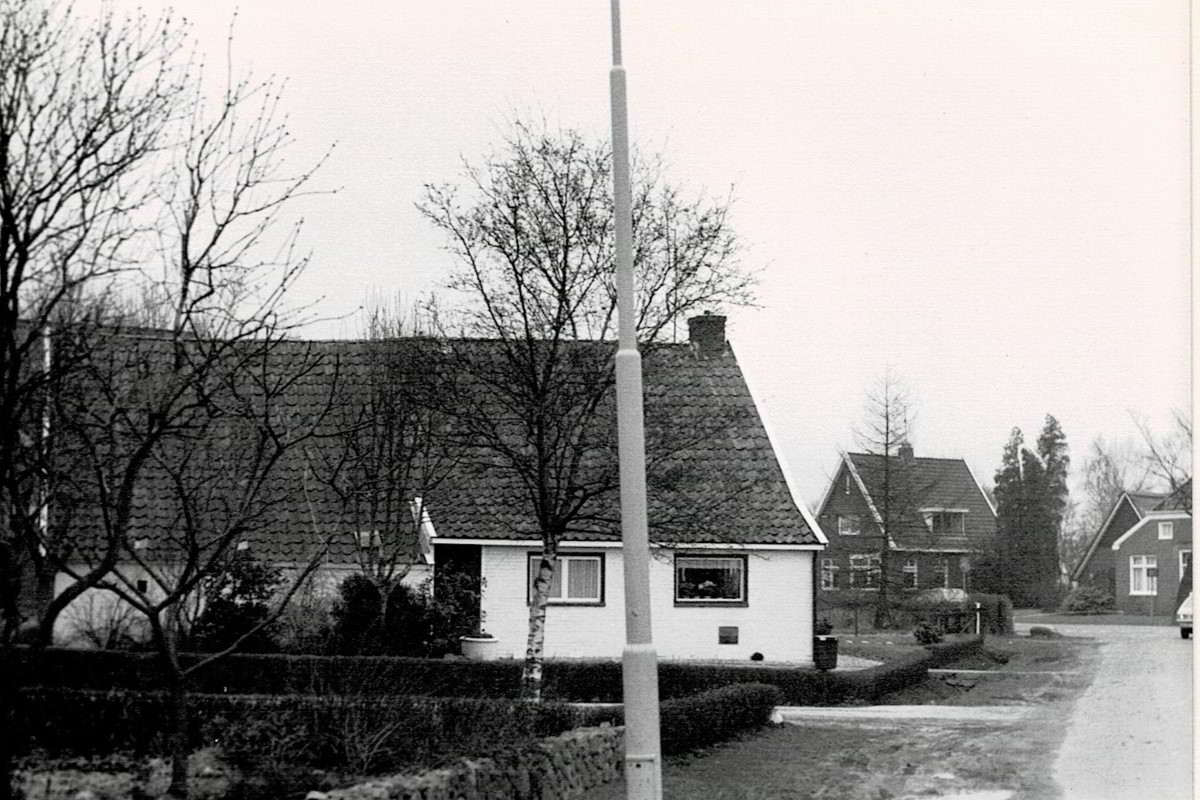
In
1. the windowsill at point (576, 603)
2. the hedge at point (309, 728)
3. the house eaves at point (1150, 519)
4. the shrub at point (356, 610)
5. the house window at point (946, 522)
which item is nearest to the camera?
the hedge at point (309, 728)

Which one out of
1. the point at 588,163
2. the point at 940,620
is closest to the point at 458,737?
the point at 588,163

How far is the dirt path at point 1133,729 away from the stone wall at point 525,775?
16.4 feet

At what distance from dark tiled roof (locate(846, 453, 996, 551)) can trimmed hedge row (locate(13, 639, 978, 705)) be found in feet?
61.8

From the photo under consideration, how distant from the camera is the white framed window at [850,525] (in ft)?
152

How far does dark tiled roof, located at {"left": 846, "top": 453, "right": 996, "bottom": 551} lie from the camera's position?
4288 cm

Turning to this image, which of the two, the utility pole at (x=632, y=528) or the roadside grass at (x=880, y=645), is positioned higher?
the utility pole at (x=632, y=528)

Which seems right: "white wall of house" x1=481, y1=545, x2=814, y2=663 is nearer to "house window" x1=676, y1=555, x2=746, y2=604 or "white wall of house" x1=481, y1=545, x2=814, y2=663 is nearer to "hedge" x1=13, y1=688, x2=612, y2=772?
"house window" x1=676, y1=555, x2=746, y2=604

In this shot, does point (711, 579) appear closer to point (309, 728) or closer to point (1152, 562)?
point (309, 728)

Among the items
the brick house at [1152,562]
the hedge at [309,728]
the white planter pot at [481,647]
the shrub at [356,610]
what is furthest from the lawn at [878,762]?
the shrub at [356,610]

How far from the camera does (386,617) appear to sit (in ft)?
73.8

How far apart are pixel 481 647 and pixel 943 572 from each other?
26.8 m

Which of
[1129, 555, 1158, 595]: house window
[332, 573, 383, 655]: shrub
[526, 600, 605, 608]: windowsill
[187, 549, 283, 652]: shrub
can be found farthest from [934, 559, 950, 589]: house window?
[187, 549, 283, 652]: shrub

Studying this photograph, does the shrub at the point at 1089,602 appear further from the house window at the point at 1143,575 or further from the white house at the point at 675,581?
the white house at the point at 675,581

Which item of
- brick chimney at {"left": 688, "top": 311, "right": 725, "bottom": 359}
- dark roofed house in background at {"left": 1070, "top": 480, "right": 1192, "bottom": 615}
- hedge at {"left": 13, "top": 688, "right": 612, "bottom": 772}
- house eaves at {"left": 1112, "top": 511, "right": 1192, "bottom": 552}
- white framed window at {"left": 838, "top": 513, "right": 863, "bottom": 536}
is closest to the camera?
hedge at {"left": 13, "top": 688, "right": 612, "bottom": 772}
